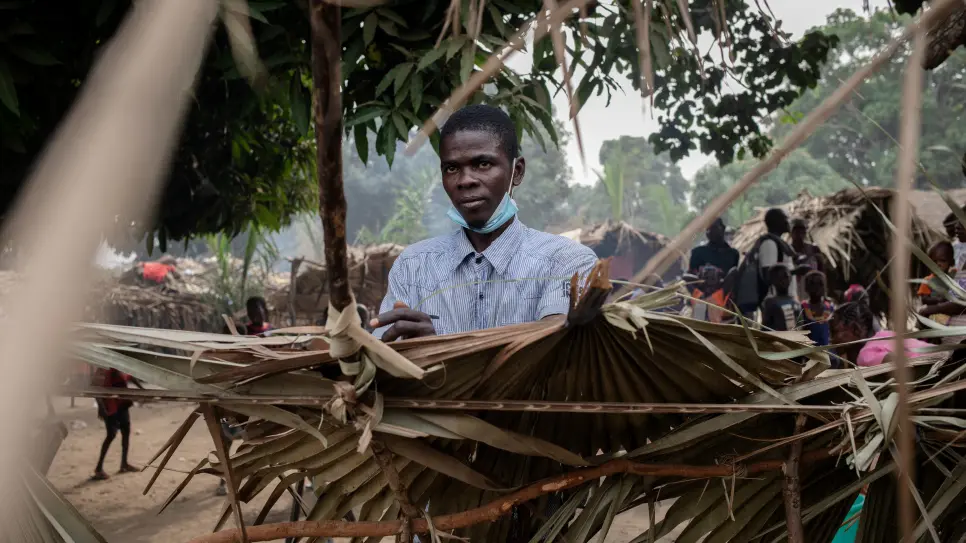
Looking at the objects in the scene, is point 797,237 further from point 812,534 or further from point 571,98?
point 571,98

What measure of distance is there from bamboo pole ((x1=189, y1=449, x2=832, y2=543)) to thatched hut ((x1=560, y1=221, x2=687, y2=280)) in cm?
1469

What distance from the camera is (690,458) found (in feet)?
3.91

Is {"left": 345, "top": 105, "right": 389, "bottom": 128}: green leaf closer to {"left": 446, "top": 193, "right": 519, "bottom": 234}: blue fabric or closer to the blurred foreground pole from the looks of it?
{"left": 446, "top": 193, "right": 519, "bottom": 234}: blue fabric

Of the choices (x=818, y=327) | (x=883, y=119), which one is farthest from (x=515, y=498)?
(x=883, y=119)

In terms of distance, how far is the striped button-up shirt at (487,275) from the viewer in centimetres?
175

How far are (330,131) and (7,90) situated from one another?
2.41 metres

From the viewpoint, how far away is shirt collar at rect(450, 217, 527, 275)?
5.98 ft

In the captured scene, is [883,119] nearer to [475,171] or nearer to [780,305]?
[780,305]

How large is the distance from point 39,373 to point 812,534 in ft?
3.79

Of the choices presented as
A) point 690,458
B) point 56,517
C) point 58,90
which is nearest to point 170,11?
point 56,517

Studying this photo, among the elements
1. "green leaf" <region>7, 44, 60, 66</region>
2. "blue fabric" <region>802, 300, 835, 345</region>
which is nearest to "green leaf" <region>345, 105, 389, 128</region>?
"green leaf" <region>7, 44, 60, 66</region>

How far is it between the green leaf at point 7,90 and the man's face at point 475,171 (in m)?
1.63

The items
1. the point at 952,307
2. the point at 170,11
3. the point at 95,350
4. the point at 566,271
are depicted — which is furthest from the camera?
the point at 952,307

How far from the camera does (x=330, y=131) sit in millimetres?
668
